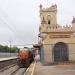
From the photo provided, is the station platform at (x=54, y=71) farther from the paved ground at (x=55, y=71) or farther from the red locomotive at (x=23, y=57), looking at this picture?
the red locomotive at (x=23, y=57)

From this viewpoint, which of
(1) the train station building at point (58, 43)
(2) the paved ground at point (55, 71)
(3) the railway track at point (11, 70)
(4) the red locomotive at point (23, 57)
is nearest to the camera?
(2) the paved ground at point (55, 71)

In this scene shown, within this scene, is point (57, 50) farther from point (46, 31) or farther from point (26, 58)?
point (26, 58)

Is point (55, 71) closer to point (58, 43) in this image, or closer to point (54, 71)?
point (54, 71)

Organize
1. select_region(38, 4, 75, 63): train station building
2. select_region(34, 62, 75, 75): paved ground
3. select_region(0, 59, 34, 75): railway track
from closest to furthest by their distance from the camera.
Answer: select_region(34, 62, 75, 75): paved ground
select_region(0, 59, 34, 75): railway track
select_region(38, 4, 75, 63): train station building

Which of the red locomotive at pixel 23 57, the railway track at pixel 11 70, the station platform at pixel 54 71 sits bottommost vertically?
the railway track at pixel 11 70

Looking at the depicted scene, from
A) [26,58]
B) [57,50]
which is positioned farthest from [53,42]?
[26,58]

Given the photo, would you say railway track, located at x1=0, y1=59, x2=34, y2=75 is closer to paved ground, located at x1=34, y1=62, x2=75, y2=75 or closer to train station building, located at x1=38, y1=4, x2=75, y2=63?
paved ground, located at x1=34, y1=62, x2=75, y2=75

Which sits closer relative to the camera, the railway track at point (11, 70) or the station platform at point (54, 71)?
the station platform at point (54, 71)

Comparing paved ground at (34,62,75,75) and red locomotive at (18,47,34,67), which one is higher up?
red locomotive at (18,47,34,67)

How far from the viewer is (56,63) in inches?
1636

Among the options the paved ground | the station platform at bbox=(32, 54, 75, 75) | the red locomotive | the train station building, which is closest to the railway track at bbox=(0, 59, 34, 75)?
the red locomotive

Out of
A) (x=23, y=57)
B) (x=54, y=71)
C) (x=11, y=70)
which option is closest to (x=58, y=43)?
(x=23, y=57)

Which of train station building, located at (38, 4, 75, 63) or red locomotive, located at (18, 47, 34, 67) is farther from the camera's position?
red locomotive, located at (18, 47, 34, 67)

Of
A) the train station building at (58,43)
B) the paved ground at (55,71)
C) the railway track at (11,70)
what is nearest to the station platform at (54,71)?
the paved ground at (55,71)
